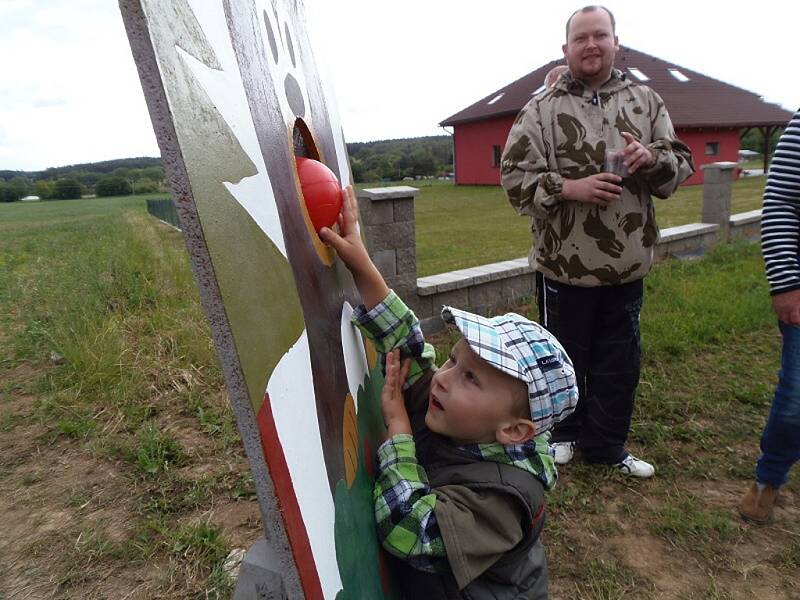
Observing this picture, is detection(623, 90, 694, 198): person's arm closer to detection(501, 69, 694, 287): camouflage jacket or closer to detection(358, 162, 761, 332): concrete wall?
detection(501, 69, 694, 287): camouflage jacket

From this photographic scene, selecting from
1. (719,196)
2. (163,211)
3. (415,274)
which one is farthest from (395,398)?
(163,211)

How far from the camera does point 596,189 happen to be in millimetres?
2174

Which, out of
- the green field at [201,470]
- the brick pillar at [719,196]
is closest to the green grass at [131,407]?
the green field at [201,470]

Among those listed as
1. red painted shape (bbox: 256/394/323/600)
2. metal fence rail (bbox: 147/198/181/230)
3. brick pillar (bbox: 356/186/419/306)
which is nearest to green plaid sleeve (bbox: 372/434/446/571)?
red painted shape (bbox: 256/394/323/600)

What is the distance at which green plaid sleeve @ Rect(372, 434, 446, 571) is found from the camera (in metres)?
0.98

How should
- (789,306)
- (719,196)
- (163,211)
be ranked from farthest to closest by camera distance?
(163,211), (719,196), (789,306)

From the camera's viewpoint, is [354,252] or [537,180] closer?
[354,252]

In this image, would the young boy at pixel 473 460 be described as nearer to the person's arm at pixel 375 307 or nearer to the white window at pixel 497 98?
the person's arm at pixel 375 307

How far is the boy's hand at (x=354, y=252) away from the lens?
1097 mm

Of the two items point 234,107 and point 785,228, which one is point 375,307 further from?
point 785,228

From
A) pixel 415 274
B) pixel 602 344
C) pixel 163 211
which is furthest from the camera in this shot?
pixel 163 211

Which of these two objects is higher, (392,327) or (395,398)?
(392,327)

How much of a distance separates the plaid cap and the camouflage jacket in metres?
1.25

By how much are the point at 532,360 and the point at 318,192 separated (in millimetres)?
513
